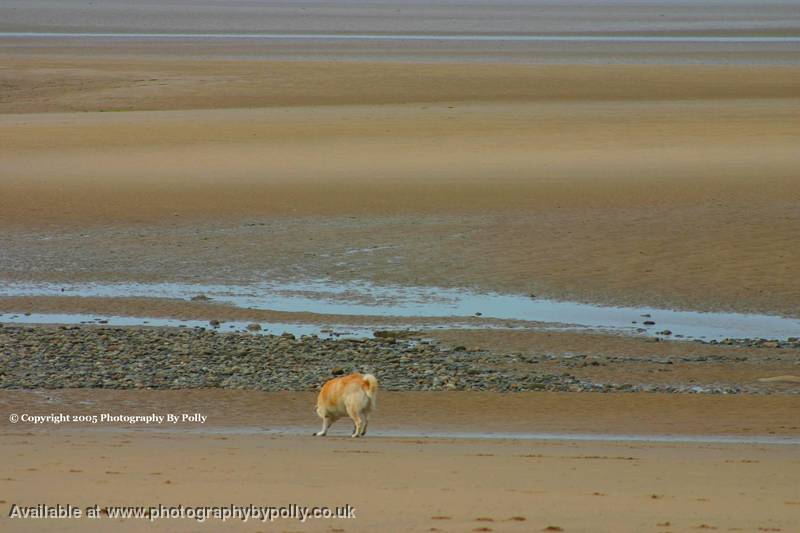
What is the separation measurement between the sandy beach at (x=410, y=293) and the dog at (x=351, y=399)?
0.56ft

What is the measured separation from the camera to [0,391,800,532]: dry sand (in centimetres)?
642

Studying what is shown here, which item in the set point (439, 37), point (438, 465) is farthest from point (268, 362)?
point (439, 37)

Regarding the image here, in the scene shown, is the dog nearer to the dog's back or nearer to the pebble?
the dog's back

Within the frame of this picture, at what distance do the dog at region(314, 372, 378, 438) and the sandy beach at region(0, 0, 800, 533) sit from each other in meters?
0.17

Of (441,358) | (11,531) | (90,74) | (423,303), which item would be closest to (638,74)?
(90,74)

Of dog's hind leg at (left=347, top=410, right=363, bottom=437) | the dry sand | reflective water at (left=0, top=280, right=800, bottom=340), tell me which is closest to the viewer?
the dry sand

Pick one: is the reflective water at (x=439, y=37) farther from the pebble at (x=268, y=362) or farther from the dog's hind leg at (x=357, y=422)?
the dog's hind leg at (x=357, y=422)

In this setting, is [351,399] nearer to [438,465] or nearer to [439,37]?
[438,465]

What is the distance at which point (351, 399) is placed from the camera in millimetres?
8156

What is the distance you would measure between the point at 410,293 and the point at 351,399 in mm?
5530

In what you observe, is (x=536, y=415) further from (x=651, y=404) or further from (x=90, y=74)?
(x=90, y=74)

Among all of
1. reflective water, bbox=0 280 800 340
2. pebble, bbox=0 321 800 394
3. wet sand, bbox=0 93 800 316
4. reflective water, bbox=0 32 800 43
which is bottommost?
pebble, bbox=0 321 800 394

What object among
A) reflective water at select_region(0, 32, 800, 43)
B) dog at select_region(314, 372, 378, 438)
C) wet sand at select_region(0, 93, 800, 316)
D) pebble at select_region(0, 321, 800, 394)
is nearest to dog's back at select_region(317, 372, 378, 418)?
dog at select_region(314, 372, 378, 438)

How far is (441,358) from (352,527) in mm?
4632
